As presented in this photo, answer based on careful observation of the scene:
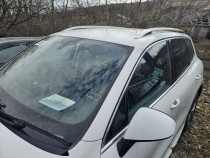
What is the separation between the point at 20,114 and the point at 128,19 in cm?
806

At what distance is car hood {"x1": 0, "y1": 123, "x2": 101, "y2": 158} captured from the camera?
974mm

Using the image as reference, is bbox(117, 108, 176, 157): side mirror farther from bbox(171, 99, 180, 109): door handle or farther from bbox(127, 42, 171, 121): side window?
bbox(171, 99, 180, 109): door handle

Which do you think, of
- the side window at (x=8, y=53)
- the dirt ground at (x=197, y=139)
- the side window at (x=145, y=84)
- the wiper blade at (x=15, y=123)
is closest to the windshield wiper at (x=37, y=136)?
the wiper blade at (x=15, y=123)

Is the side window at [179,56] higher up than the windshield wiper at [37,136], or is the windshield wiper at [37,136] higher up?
the side window at [179,56]

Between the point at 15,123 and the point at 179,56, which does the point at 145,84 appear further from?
the point at 15,123

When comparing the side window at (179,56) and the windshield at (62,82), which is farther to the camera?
the side window at (179,56)

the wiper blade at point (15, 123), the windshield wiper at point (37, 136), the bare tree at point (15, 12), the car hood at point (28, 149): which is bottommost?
the car hood at point (28, 149)

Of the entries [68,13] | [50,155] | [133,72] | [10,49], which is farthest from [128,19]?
[50,155]

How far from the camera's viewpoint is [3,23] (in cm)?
723

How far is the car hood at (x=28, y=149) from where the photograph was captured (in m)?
0.97

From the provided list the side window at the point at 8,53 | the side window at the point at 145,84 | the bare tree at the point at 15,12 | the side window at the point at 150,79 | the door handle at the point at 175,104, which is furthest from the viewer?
the bare tree at the point at 15,12

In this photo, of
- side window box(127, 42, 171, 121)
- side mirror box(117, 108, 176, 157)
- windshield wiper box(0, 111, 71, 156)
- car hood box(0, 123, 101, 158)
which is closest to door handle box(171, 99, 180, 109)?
side window box(127, 42, 171, 121)

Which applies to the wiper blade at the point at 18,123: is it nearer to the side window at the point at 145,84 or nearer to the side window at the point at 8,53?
the side window at the point at 145,84

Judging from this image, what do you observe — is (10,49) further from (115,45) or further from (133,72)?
(133,72)
